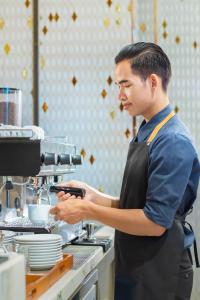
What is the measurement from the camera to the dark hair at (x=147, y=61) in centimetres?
176

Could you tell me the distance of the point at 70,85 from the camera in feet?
10.6

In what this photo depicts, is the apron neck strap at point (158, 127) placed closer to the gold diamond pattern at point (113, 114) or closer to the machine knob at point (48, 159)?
the machine knob at point (48, 159)

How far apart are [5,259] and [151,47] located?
0.96 metres

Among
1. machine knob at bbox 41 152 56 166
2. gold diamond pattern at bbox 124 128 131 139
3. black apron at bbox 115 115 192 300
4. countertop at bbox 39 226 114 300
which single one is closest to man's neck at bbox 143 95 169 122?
black apron at bbox 115 115 192 300

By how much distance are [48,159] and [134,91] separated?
57 centimetres

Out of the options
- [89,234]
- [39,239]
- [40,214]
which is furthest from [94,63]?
[39,239]

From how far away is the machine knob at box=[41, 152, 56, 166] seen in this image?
208 centimetres

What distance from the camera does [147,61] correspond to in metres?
1.77

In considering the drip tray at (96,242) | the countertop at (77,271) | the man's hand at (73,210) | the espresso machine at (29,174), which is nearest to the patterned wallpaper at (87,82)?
the espresso machine at (29,174)

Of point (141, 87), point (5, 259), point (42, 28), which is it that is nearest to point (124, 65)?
point (141, 87)

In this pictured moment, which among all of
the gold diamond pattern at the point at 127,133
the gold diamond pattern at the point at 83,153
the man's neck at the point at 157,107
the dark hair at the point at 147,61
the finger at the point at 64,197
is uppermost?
the dark hair at the point at 147,61

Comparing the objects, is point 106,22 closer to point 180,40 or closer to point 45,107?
point 180,40

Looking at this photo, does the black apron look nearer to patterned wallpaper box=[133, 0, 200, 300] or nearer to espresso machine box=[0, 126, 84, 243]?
espresso machine box=[0, 126, 84, 243]

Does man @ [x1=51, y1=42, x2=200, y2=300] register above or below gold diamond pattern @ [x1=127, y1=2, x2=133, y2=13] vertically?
below
